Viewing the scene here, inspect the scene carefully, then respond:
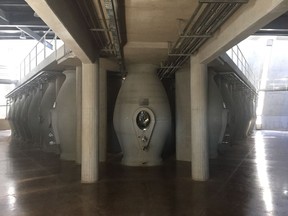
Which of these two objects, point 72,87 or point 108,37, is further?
point 72,87

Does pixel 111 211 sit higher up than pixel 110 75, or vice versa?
pixel 110 75

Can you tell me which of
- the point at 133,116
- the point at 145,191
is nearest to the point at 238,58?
the point at 133,116

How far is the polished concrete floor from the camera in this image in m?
5.58

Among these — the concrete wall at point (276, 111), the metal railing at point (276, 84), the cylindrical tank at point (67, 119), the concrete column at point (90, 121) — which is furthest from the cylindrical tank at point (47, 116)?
the concrete wall at point (276, 111)

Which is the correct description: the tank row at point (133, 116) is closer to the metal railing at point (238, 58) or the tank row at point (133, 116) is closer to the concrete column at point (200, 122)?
the metal railing at point (238, 58)

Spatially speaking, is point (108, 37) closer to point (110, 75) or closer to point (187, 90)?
point (187, 90)

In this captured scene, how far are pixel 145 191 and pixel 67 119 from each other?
5.37m

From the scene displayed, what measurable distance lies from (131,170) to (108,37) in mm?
4108

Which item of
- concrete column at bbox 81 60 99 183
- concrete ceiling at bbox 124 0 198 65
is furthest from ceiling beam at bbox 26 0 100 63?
concrete ceiling at bbox 124 0 198 65

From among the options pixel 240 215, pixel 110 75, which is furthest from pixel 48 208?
pixel 110 75

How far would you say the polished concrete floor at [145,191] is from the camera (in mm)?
5578

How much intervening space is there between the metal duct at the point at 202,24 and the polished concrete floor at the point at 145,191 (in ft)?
10.8

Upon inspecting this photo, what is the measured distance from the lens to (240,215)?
5.26m

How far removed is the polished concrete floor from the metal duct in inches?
130
